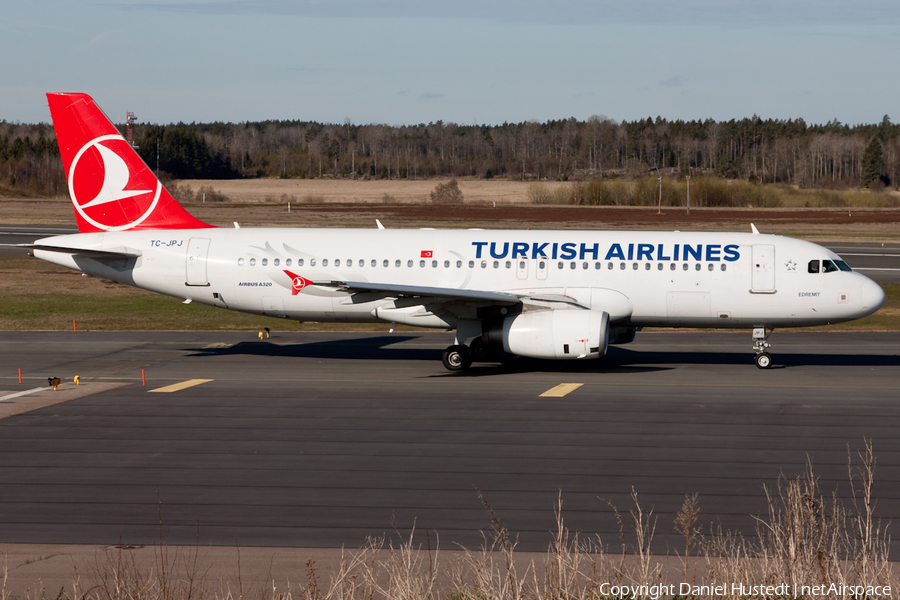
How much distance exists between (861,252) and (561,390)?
157 ft

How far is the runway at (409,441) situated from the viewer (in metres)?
14.0

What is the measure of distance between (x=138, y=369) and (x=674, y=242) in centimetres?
1608

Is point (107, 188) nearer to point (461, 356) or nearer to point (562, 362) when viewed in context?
point (461, 356)

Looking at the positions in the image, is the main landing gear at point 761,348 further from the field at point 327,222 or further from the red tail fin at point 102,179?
the red tail fin at point 102,179

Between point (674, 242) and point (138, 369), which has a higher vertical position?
point (674, 242)

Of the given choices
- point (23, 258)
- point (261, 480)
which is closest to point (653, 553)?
point (261, 480)

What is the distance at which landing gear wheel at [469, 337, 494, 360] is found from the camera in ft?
86.4

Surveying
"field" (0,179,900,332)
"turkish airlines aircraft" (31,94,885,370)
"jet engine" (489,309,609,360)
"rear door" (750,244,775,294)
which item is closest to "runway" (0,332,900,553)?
"jet engine" (489,309,609,360)

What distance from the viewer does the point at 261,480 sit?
16016 millimetres

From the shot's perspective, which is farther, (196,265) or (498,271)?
(196,265)

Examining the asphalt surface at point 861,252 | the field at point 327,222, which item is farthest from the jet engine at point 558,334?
the asphalt surface at point 861,252

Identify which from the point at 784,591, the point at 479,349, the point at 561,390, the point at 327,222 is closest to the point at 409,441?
the point at 561,390

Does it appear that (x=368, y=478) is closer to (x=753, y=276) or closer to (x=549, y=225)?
(x=753, y=276)

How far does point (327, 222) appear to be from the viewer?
87.9 meters
